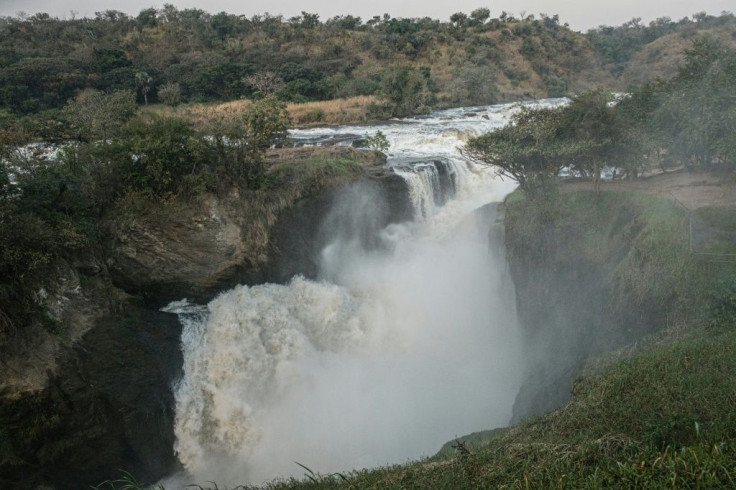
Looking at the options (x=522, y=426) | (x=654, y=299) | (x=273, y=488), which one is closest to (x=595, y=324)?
(x=654, y=299)

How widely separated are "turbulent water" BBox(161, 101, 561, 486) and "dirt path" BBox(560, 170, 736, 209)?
4.64 m

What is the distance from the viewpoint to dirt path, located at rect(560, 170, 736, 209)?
13500 millimetres

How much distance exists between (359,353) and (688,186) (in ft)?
38.0

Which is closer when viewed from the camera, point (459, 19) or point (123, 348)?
point (123, 348)

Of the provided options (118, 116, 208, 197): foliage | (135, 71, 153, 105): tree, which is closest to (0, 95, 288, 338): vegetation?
(118, 116, 208, 197): foliage

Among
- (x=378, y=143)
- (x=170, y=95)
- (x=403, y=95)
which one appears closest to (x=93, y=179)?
(x=378, y=143)

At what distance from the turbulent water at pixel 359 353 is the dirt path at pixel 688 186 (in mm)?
4645

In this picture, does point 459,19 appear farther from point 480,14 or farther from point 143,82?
point 143,82

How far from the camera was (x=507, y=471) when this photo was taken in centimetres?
498

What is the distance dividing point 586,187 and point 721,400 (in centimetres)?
1251

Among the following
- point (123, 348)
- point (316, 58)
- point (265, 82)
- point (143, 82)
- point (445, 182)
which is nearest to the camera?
point (123, 348)

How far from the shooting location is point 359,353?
15.8 m

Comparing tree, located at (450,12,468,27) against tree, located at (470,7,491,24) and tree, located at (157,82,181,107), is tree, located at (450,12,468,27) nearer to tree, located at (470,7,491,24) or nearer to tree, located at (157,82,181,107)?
tree, located at (470,7,491,24)

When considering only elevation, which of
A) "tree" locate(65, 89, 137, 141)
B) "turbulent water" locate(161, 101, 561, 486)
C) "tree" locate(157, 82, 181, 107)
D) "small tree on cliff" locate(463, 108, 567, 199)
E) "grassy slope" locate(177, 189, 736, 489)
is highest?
"tree" locate(157, 82, 181, 107)
